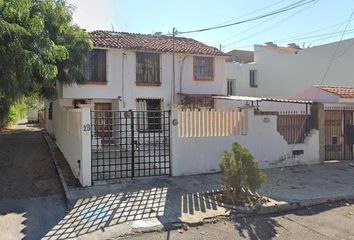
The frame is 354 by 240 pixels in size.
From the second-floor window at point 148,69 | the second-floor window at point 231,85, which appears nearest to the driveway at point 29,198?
the second-floor window at point 148,69

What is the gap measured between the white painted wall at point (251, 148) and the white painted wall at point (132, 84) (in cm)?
928

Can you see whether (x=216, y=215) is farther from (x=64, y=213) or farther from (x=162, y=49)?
(x=162, y=49)

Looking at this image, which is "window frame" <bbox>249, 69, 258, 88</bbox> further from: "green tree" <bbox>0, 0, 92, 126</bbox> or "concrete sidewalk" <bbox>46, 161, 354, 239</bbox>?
"green tree" <bbox>0, 0, 92, 126</bbox>

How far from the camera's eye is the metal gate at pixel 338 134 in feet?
49.9

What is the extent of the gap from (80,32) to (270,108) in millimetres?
11508

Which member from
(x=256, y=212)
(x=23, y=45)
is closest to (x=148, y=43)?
(x=23, y=45)

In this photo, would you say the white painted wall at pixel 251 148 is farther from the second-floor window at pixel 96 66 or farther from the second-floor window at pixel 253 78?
the second-floor window at pixel 253 78

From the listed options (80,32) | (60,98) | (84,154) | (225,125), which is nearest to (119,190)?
(84,154)

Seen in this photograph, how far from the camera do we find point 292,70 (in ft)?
94.8

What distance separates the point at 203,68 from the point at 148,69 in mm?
3438

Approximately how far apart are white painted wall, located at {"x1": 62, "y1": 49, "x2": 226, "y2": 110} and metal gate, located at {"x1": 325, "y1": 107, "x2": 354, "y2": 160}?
8565mm

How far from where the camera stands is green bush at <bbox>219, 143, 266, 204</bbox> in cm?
847

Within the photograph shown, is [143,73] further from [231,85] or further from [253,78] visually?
[253,78]

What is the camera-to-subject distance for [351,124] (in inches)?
625
